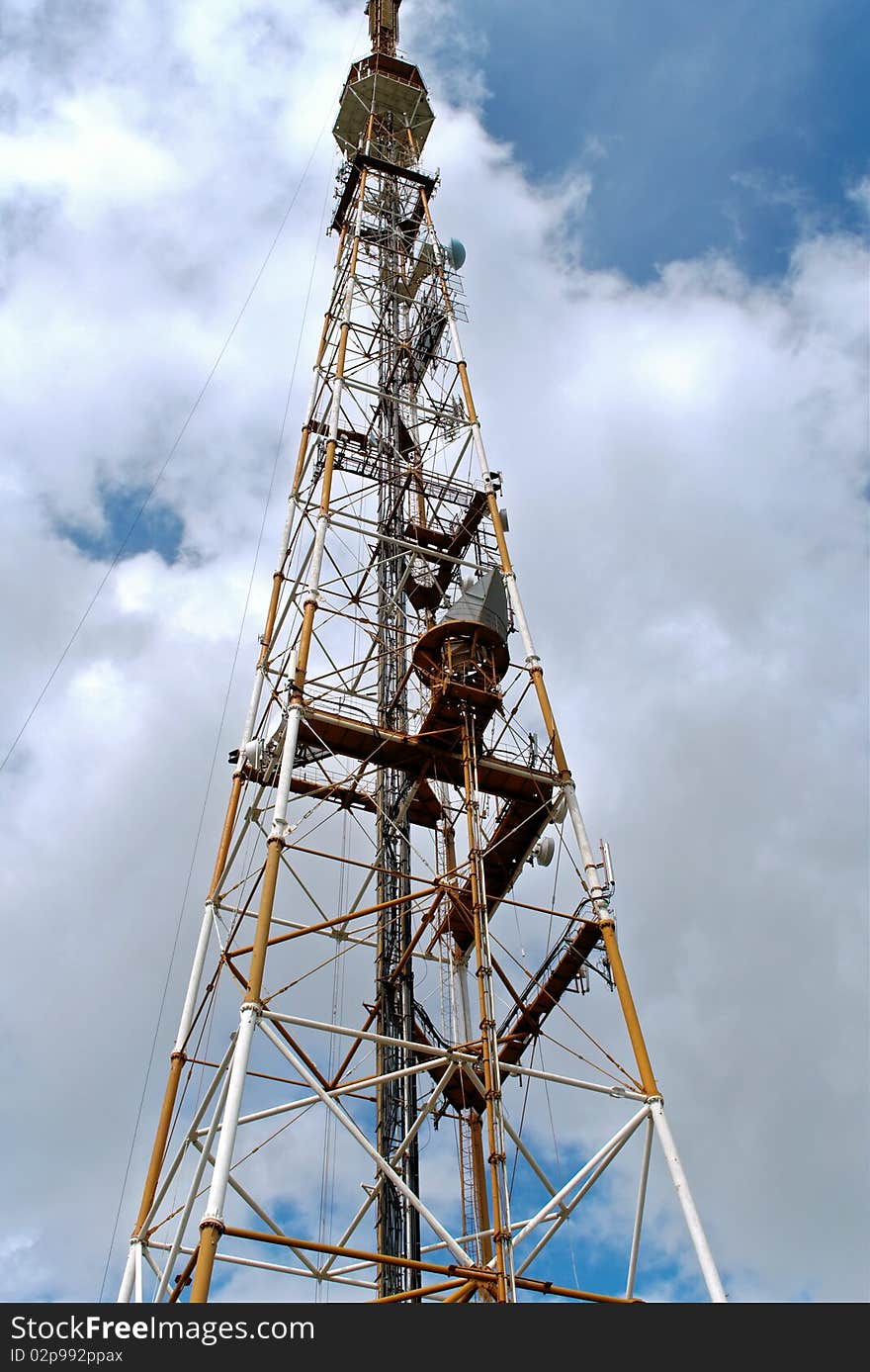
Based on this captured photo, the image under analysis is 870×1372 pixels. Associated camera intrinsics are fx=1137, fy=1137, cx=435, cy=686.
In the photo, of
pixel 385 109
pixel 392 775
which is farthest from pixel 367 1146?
pixel 385 109

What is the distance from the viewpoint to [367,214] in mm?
38281

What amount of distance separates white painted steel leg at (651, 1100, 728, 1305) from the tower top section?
34163 millimetres

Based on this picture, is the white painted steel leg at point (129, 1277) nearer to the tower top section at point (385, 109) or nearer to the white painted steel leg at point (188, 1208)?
the white painted steel leg at point (188, 1208)

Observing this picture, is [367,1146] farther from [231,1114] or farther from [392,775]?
[392,775]

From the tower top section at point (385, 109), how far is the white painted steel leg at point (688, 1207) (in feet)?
112

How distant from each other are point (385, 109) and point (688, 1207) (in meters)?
38.2

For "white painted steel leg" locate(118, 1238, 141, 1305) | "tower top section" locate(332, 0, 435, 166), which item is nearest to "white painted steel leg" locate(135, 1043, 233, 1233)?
"white painted steel leg" locate(118, 1238, 141, 1305)

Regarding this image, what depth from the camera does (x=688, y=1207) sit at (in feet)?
58.2

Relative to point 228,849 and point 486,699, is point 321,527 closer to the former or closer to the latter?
point 486,699

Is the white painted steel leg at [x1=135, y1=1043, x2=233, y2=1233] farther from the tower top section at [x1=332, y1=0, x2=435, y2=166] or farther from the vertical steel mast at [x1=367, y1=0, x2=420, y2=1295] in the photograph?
the tower top section at [x1=332, y1=0, x2=435, y2=166]

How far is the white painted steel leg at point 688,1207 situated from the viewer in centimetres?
1684


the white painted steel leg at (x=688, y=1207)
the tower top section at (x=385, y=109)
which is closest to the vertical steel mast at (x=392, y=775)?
the tower top section at (x=385, y=109)

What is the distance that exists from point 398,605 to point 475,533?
3.39m
